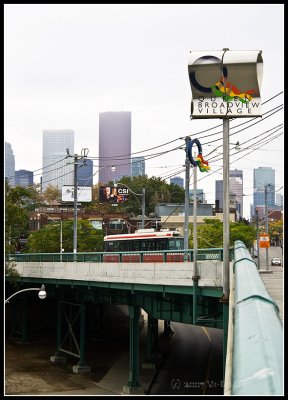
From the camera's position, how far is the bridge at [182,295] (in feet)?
12.7

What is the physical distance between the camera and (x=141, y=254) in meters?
36.0

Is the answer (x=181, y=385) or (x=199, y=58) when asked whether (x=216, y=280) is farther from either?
(x=181, y=385)

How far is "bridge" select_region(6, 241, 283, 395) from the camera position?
3.87 metres

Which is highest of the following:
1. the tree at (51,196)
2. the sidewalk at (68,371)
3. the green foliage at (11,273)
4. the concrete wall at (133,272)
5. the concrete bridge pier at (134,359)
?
the tree at (51,196)

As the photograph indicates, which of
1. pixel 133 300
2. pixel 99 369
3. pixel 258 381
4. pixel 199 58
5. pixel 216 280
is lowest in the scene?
pixel 99 369

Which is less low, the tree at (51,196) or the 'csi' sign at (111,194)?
the tree at (51,196)

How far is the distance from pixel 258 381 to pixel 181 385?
40.6 m

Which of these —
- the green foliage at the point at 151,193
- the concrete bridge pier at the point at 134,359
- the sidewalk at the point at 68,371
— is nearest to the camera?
the concrete bridge pier at the point at 134,359

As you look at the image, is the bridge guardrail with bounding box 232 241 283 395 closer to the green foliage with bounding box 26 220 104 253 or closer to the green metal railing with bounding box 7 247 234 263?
the green metal railing with bounding box 7 247 234 263

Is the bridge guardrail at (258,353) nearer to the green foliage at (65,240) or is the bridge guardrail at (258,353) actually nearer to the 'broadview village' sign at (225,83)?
the 'broadview village' sign at (225,83)

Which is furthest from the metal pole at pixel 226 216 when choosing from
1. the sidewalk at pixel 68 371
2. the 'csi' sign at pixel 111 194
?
the 'csi' sign at pixel 111 194

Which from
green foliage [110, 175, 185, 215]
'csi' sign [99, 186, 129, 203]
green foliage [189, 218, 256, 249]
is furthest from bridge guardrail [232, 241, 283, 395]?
green foliage [110, 175, 185, 215]

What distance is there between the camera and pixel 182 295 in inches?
1329

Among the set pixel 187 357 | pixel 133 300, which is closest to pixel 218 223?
pixel 187 357
